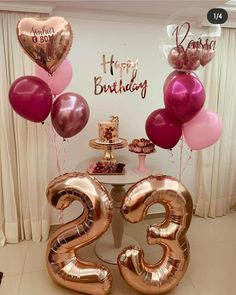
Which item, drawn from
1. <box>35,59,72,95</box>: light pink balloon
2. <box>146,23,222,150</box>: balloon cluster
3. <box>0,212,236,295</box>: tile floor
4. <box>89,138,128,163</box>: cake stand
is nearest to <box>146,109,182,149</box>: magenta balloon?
<box>146,23,222,150</box>: balloon cluster

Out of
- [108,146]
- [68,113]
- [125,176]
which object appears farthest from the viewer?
[108,146]

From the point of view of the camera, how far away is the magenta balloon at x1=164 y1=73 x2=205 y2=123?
5.61 feet

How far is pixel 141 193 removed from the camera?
1.79 meters

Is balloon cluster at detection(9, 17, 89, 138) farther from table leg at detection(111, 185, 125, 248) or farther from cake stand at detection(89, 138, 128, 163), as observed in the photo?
table leg at detection(111, 185, 125, 248)

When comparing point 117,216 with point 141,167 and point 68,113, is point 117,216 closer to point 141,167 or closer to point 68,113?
point 141,167

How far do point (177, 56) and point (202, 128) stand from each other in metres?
0.48

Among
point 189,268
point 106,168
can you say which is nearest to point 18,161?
point 106,168

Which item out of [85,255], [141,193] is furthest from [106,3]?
[85,255]

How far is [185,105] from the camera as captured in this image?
1.72m

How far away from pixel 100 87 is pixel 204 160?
1287 millimetres

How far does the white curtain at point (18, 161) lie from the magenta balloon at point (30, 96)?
1.91 feet

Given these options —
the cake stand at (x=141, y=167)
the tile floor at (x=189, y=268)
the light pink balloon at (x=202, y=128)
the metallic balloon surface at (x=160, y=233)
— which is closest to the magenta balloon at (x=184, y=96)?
the light pink balloon at (x=202, y=128)

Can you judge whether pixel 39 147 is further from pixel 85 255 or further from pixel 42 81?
pixel 85 255

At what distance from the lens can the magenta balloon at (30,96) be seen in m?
1.74
